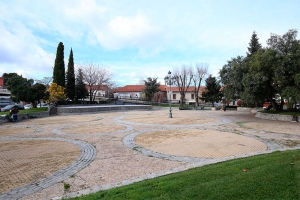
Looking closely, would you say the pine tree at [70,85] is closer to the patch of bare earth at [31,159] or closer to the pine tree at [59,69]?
the pine tree at [59,69]

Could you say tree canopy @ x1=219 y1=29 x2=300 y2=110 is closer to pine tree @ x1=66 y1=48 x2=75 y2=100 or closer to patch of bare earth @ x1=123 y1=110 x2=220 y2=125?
patch of bare earth @ x1=123 y1=110 x2=220 y2=125

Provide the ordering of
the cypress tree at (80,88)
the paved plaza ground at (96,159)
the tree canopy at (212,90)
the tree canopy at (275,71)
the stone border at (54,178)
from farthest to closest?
the tree canopy at (212,90), the cypress tree at (80,88), the tree canopy at (275,71), the paved plaza ground at (96,159), the stone border at (54,178)

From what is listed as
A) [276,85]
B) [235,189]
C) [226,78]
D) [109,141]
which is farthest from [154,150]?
[226,78]

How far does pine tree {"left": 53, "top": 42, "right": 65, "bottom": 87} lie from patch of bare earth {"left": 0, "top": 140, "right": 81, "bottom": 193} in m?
24.9

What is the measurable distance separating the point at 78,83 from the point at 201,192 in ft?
118

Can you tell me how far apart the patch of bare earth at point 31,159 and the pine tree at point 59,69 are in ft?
81.8

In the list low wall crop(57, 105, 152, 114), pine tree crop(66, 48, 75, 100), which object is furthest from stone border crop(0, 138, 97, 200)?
pine tree crop(66, 48, 75, 100)

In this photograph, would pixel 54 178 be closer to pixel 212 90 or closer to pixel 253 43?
pixel 212 90

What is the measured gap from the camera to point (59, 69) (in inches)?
1264

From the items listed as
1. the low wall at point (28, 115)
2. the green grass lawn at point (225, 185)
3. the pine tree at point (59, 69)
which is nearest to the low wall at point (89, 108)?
the low wall at point (28, 115)

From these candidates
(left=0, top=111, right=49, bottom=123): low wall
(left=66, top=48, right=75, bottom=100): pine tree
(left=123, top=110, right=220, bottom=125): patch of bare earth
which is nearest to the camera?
(left=123, top=110, right=220, bottom=125): patch of bare earth

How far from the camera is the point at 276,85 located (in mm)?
17328

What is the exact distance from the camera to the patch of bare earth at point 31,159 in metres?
4.88

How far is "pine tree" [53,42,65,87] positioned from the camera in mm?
31917
